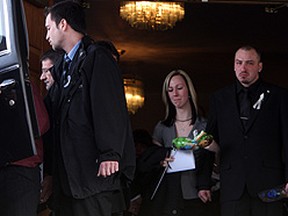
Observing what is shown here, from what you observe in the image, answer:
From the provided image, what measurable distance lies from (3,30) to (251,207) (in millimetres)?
1718

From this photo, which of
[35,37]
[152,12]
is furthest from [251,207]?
[152,12]

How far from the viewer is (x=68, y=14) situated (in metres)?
2.52

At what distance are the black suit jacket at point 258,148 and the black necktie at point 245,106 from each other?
3 cm

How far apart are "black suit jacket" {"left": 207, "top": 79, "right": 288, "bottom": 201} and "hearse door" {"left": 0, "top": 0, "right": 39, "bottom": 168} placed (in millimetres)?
1419

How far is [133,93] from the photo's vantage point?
25.3 feet

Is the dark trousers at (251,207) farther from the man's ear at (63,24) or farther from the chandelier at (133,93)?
the chandelier at (133,93)

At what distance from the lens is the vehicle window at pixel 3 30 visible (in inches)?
71.9

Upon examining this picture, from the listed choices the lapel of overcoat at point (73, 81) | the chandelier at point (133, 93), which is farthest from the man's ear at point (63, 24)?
the chandelier at point (133, 93)

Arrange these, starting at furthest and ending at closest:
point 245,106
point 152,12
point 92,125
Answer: point 152,12, point 245,106, point 92,125

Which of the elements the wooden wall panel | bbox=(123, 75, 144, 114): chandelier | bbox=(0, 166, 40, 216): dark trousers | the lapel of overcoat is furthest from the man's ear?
bbox=(123, 75, 144, 114): chandelier

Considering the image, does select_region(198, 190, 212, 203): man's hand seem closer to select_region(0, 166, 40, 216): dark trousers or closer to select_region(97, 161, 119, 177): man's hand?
select_region(97, 161, 119, 177): man's hand

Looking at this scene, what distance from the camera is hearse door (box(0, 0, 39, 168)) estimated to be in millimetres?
1833

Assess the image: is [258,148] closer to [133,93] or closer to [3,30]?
[3,30]

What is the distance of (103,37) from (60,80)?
14.5 feet
